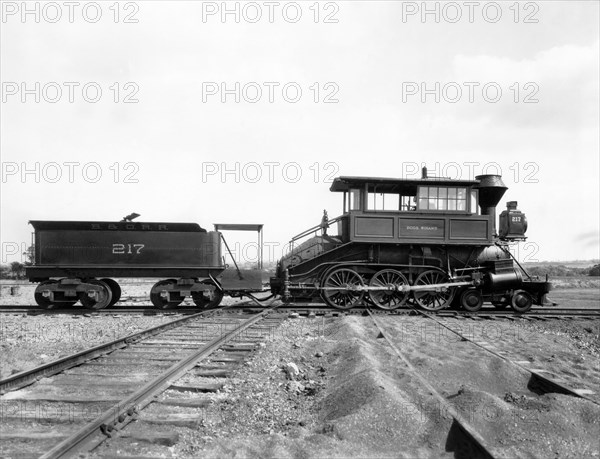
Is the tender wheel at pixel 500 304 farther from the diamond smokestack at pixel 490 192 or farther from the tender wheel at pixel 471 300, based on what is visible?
the diamond smokestack at pixel 490 192

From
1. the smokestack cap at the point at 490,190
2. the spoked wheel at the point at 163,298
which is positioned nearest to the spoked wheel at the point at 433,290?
the smokestack cap at the point at 490,190

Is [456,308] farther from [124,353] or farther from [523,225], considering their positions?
[124,353]

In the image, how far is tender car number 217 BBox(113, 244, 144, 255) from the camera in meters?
13.9

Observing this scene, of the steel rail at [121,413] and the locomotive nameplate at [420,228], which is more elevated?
the locomotive nameplate at [420,228]

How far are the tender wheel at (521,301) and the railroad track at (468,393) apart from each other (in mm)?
5421

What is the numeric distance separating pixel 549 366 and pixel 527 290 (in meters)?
7.67

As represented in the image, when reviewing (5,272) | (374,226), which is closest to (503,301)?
(374,226)

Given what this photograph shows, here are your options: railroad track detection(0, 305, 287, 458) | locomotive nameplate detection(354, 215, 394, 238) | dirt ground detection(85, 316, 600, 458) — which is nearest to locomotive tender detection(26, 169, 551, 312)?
locomotive nameplate detection(354, 215, 394, 238)

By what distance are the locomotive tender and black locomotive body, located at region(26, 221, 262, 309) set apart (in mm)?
30

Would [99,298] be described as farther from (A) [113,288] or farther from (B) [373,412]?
(B) [373,412]

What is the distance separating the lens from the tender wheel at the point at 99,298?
13.9m

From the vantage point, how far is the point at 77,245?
13.9 metres

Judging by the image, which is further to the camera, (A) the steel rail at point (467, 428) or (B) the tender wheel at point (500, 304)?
(B) the tender wheel at point (500, 304)

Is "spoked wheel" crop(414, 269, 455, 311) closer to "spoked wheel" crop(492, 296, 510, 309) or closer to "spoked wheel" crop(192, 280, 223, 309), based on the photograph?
"spoked wheel" crop(492, 296, 510, 309)
